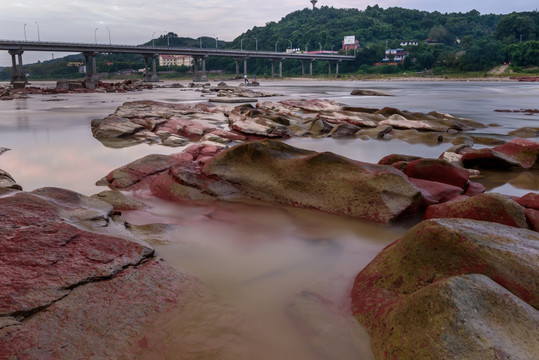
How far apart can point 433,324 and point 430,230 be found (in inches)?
38.5

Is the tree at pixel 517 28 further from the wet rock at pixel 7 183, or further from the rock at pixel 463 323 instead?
the rock at pixel 463 323

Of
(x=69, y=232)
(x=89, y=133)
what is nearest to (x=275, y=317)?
(x=69, y=232)

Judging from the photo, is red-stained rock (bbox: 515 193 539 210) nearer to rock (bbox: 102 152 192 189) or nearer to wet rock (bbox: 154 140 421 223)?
wet rock (bbox: 154 140 421 223)

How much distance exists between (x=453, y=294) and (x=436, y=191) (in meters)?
3.37

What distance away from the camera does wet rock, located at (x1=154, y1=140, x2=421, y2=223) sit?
16.7 feet

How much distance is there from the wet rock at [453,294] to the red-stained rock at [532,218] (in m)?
0.75

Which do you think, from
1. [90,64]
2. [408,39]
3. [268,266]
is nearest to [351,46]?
[408,39]

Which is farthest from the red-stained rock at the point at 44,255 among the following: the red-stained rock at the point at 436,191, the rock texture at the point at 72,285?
the red-stained rock at the point at 436,191

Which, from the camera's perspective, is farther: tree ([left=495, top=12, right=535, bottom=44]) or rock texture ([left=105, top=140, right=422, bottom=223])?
tree ([left=495, top=12, right=535, bottom=44])

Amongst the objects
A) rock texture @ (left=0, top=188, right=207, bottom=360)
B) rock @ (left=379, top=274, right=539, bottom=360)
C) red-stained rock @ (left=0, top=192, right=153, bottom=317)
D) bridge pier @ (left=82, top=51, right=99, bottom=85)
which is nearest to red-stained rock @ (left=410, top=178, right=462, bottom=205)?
rock @ (left=379, top=274, right=539, bottom=360)

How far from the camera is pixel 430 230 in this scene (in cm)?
313

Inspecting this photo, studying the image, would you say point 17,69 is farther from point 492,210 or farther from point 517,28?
point 517,28

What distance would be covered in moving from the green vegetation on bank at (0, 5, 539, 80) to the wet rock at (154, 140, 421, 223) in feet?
333

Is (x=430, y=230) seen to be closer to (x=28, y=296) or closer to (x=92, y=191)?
(x=28, y=296)
